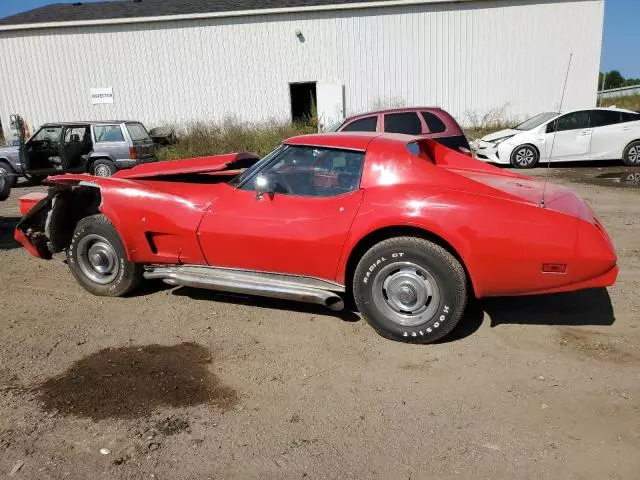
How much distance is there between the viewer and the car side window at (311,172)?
4.01 metres

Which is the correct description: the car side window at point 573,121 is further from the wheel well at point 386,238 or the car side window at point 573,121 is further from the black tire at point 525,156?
the wheel well at point 386,238

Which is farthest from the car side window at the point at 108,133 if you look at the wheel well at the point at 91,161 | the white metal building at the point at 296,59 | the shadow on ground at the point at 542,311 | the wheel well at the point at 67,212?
the shadow on ground at the point at 542,311

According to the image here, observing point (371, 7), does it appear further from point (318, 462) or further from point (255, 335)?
point (318, 462)

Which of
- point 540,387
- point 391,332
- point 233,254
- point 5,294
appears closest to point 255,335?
point 233,254

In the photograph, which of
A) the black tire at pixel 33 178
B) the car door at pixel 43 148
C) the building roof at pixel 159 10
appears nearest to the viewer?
the car door at pixel 43 148

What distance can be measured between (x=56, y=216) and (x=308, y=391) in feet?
10.7

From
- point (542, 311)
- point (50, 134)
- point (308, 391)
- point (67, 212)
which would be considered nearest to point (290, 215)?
point (308, 391)

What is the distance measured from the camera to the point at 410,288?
3699mm

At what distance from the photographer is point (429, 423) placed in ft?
9.45

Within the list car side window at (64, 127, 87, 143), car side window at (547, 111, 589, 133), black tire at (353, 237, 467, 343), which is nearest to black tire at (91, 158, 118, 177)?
car side window at (64, 127, 87, 143)

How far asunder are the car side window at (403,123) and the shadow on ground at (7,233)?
21.6 ft

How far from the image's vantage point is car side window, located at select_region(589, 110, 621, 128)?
12.7 m

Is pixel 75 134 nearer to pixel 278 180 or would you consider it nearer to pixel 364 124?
pixel 364 124

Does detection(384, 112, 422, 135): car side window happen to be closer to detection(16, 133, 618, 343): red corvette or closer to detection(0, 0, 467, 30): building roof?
detection(16, 133, 618, 343): red corvette
